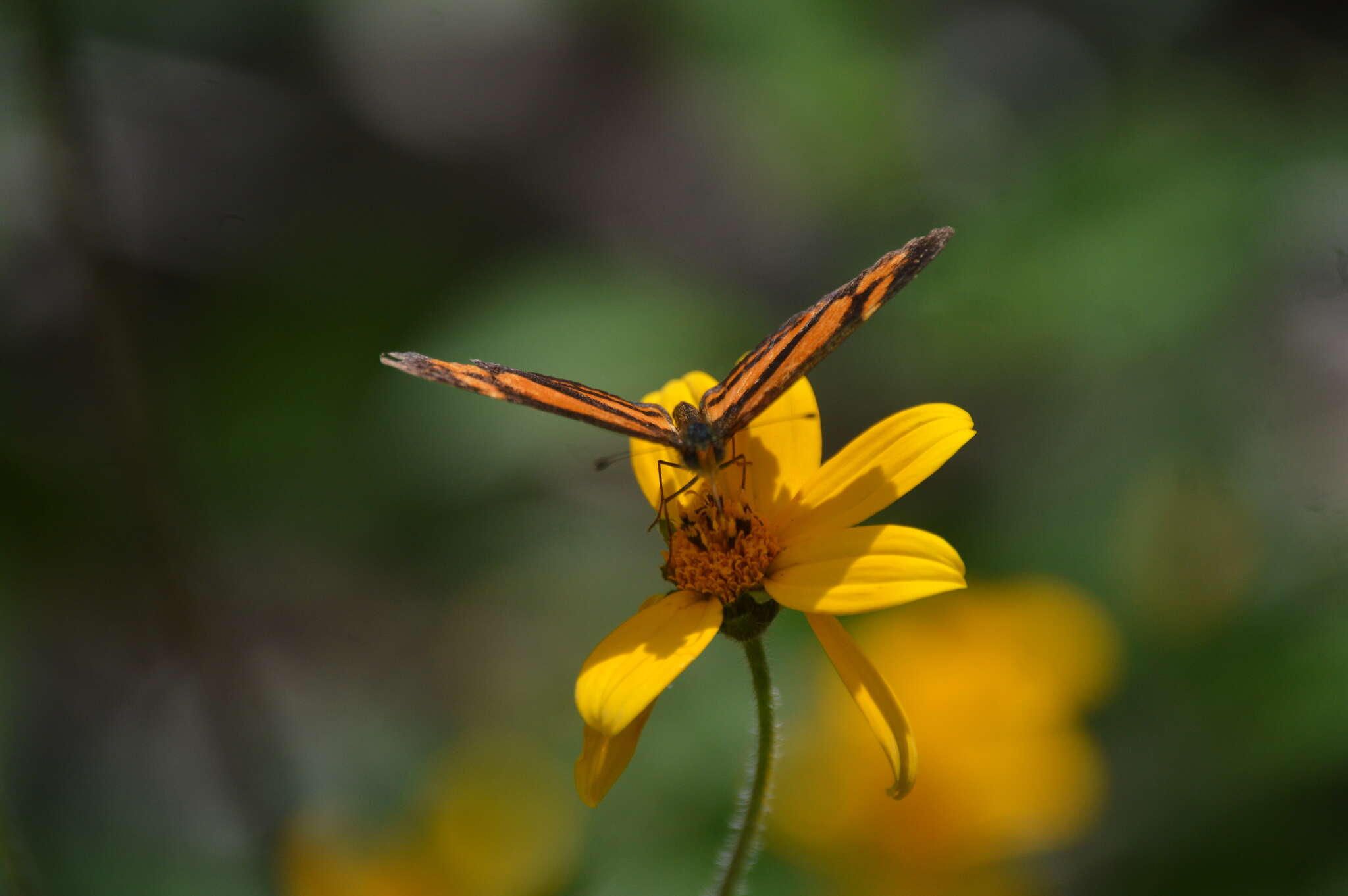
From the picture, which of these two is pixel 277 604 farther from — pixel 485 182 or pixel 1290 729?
pixel 1290 729

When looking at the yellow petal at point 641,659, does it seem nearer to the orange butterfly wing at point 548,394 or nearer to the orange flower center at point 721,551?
the orange flower center at point 721,551

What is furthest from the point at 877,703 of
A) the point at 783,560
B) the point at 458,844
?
the point at 458,844

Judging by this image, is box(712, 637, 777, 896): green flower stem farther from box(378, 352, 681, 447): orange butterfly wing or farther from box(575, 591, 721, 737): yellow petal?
box(378, 352, 681, 447): orange butterfly wing

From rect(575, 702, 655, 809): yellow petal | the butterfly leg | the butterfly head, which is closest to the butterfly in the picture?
the butterfly head

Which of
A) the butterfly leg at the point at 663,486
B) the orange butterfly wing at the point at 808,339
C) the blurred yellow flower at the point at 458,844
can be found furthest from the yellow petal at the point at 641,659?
the blurred yellow flower at the point at 458,844

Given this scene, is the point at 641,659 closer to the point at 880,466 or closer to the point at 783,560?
the point at 783,560

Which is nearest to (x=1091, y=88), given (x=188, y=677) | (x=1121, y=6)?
(x=1121, y=6)
